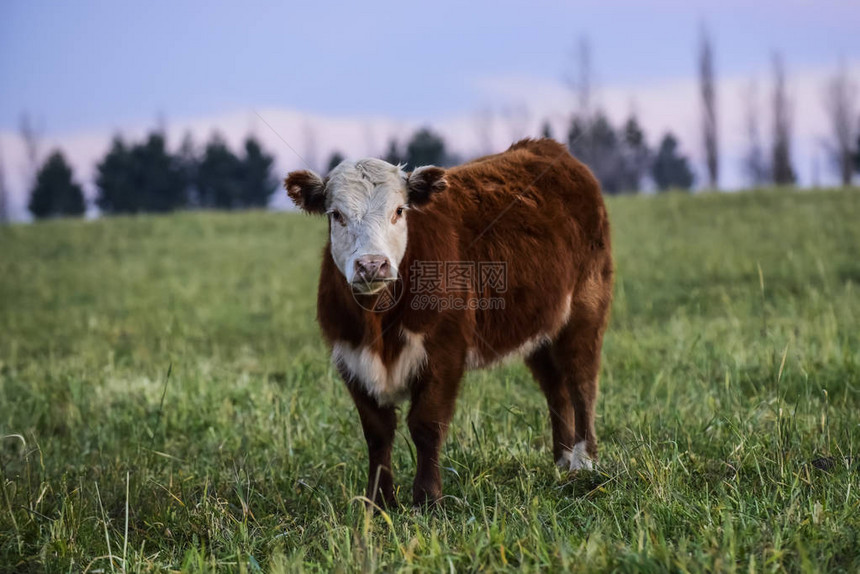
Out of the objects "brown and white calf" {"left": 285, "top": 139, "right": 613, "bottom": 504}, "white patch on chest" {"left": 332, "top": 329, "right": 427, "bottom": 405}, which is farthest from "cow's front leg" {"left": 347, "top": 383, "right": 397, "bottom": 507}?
"white patch on chest" {"left": 332, "top": 329, "right": 427, "bottom": 405}

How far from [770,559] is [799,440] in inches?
68.5

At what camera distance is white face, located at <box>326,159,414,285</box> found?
3.80m

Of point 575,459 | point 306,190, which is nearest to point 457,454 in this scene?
point 575,459

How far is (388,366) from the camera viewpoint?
13.2ft

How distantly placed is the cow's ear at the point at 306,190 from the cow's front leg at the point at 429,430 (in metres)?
1.07

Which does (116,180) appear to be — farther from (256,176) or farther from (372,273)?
(372,273)

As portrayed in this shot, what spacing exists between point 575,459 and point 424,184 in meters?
1.88

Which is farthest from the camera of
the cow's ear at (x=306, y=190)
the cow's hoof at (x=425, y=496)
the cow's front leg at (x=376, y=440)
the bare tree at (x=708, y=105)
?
the bare tree at (x=708, y=105)

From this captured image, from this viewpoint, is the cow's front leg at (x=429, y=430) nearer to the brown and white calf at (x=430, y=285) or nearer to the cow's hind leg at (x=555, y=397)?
the brown and white calf at (x=430, y=285)

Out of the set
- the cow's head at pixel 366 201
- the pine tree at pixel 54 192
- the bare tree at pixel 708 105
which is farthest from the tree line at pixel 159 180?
the cow's head at pixel 366 201

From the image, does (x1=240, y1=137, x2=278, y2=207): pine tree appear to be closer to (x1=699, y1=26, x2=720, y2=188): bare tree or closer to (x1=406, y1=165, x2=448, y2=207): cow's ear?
(x1=699, y1=26, x2=720, y2=188): bare tree

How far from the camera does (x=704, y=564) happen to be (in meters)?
2.57

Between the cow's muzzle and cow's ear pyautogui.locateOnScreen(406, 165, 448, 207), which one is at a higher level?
cow's ear pyautogui.locateOnScreen(406, 165, 448, 207)

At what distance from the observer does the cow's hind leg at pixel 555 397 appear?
4973 mm
